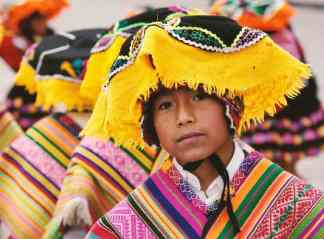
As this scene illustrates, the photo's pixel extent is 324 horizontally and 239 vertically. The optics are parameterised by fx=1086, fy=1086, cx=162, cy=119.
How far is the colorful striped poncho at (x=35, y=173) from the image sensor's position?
4.38m

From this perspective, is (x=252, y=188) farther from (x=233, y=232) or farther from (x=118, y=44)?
(x=118, y=44)

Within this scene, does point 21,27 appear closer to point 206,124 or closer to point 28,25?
point 28,25

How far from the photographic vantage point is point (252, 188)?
3.22 m

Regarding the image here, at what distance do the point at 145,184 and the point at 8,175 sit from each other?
141 centimetres

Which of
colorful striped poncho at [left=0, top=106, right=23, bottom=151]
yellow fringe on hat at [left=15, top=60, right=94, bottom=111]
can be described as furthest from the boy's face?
colorful striped poncho at [left=0, top=106, right=23, bottom=151]

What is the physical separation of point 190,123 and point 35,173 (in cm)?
153

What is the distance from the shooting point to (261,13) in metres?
5.82

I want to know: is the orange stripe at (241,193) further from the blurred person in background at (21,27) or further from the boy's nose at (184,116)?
the blurred person in background at (21,27)

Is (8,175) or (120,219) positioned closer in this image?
(120,219)

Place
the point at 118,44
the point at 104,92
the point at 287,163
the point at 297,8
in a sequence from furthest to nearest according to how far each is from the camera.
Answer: the point at 297,8 → the point at 287,163 → the point at 118,44 → the point at 104,92

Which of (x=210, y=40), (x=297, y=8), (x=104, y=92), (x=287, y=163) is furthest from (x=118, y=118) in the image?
(x=297, y=8)

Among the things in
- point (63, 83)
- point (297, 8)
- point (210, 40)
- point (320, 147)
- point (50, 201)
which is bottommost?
point (297, 8)

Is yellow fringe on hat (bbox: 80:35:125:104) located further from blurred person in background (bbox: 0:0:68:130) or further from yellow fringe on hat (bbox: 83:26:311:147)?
blurred person in background (bbox: 0:0:68:130)

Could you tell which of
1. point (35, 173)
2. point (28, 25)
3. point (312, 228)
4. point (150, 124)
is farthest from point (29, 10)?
point (312, 228)
